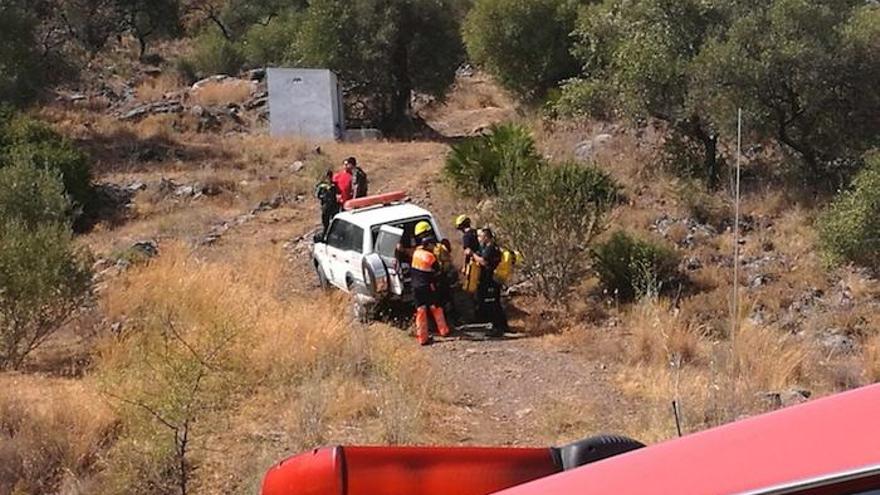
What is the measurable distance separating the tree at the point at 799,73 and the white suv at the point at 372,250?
7753 millimetres

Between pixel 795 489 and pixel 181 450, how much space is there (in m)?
5.05

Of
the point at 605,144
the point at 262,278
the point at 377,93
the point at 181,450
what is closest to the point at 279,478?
the point at 181,450

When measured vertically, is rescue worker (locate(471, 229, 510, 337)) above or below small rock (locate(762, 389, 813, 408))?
below

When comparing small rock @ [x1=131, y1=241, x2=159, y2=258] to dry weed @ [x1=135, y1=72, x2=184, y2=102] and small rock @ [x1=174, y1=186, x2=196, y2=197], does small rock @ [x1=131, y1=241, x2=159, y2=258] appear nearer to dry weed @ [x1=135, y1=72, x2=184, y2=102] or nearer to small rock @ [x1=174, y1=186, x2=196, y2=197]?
small rock @ [x1=174, y1=186, x2=196, y2=197]

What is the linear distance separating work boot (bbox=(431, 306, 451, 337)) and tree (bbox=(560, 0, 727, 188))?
9138mm

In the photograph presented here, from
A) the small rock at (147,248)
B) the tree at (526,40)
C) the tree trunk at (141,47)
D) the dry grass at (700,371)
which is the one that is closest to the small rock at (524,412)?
the dry grass at (700,371)

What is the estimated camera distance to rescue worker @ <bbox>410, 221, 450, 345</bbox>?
12.5 m

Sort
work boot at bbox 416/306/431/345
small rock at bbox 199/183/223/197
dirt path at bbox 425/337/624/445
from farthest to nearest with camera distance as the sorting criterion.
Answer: small rock at bbox 199/183/223/197
work boot at bbox 416/306/431/345
dirt path at bbox 425/337/624/445

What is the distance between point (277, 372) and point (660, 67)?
13368mm

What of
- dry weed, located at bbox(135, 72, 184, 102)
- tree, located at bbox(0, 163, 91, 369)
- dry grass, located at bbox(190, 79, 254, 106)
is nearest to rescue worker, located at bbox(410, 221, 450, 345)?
tree, located at bbox(0, 163, 91, 369)

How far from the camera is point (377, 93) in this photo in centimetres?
3012

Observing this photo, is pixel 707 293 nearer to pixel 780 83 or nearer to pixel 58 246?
pixel 780 83

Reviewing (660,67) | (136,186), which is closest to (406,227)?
(660,67)

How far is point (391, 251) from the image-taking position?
44.2ft
